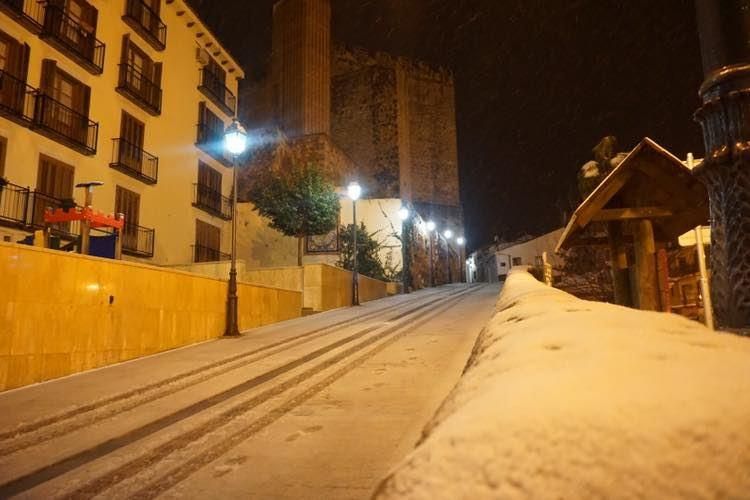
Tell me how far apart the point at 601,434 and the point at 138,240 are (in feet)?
65.5

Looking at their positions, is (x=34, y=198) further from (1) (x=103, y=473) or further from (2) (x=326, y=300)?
(1) (x=103, y=473)

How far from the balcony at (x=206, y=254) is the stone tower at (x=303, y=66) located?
440 inches

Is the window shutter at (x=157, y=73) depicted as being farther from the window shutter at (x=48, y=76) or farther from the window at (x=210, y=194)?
the window shutter at (x=48, y=76)

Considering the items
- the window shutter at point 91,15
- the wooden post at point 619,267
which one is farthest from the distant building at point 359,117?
the wooden post at point 619,267

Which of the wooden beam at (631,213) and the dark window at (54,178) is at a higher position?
the dark window at (54,178)

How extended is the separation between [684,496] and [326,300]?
17.4 meters

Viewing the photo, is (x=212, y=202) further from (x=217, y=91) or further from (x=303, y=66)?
(x=303, y=66)

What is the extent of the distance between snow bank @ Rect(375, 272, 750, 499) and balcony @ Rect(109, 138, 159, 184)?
Answer: 19.0 metres

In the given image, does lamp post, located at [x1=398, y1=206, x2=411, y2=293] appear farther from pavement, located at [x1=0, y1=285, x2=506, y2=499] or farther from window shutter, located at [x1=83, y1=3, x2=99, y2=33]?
pavement, located at [x1=0, y1=285, x2=506, y2=499]

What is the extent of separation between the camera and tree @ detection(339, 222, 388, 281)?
2567 centimetres

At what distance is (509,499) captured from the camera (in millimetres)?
863

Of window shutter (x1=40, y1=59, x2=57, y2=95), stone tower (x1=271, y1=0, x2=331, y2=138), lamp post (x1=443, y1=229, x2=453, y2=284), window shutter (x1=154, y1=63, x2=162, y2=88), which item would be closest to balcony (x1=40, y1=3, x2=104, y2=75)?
window shutter (x1=40, y1=59, x2=57, y2=95)

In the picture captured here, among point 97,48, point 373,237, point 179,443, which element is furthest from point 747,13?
point 373,237

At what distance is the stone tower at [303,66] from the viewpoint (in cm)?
3212
